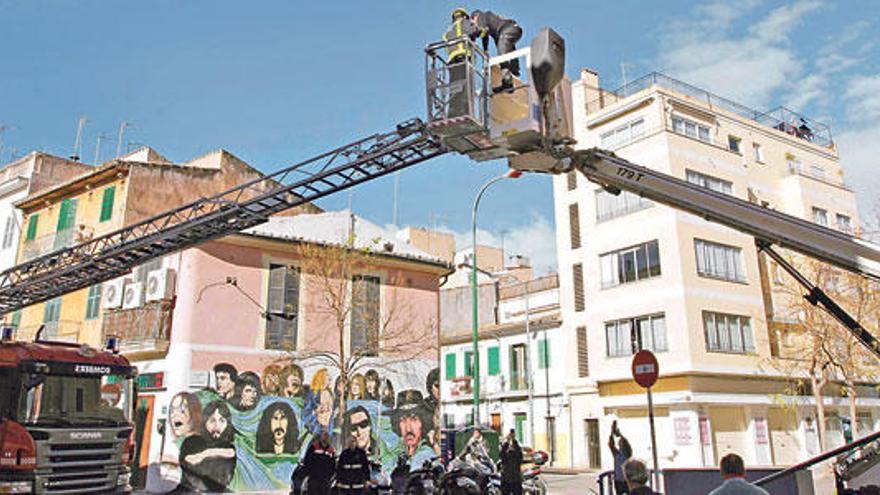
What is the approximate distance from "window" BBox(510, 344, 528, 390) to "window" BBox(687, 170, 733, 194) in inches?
513

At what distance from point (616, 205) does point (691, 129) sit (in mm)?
5244

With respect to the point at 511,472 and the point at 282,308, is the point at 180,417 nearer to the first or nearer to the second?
the point at 282,308

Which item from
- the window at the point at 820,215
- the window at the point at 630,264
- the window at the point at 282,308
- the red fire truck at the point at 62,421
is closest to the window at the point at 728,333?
the window at the point at 630,264

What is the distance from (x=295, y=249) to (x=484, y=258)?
32042 millimetres

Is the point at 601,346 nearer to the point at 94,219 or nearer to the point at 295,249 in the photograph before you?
the point at 295,249

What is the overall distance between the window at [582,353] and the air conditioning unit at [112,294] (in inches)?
817

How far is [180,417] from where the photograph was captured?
68.1ft

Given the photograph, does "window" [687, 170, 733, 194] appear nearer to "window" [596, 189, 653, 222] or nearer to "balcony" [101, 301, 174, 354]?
"window" [596, 189, 653, 222]

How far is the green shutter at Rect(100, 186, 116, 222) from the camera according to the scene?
25.9 m

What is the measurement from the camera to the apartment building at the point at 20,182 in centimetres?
3167

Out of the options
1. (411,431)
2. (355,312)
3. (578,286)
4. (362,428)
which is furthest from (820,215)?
(362,428)

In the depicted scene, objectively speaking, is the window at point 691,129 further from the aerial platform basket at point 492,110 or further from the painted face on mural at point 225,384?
the aerial platform basket at point 492,110

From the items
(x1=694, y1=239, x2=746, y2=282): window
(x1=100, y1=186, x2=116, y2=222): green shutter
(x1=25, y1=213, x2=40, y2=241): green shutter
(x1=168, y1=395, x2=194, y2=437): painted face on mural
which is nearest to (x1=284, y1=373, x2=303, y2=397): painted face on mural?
(x1=168, y1=395, x2=194, y2=437): painted face on mural

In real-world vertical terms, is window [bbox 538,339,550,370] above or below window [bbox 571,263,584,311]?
below
